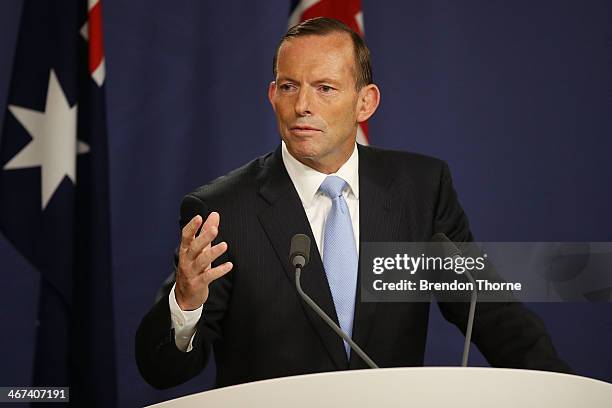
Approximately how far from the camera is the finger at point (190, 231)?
1.46 meters

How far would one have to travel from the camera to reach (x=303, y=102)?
2.01m

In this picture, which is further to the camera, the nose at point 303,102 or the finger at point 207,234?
the nose at point 303,102

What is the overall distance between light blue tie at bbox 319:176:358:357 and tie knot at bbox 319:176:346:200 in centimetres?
2

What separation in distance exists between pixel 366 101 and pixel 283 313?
60 cm

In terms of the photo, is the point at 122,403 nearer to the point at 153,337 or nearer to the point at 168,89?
the point at 168,89

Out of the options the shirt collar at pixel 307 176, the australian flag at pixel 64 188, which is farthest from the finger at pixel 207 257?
the australian flag at pixel 64 188

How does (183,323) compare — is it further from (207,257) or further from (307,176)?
(307,176)

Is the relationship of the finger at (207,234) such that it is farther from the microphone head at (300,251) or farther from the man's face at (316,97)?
the man's face at (316,97)

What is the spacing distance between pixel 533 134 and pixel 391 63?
0.61 meters

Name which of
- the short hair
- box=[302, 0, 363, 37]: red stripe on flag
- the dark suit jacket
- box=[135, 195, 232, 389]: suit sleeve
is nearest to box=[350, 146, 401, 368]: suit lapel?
the dark suit jacket

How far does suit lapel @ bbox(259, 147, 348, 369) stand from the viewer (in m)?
1.97

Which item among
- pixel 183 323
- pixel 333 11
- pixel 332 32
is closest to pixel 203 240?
pixel 183 323

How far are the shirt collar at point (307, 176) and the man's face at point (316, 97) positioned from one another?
21 millimetres

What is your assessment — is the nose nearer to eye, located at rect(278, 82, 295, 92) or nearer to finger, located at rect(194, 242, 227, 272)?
eye, located at rect(278, 82, 295, 92)
